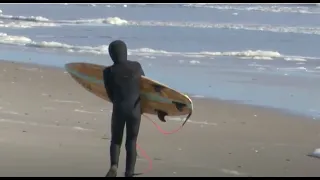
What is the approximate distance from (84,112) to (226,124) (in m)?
1.98

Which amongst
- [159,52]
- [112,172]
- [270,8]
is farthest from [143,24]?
[112,172]

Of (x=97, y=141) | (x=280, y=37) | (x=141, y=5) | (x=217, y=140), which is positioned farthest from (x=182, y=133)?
(x=141, y=5)

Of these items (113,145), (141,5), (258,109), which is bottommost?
(141,5)

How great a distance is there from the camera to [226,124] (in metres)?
9.40

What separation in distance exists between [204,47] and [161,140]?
1037 cm

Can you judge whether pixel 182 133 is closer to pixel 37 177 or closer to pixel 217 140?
pixel 217 140

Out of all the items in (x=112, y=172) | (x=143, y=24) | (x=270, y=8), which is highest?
(x=112, y=172)

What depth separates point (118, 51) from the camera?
6.19 meters

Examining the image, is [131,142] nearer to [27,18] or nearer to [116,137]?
[116,137]

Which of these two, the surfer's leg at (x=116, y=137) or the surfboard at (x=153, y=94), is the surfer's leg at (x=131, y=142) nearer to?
the surfer's leg at (x=116, y=137)

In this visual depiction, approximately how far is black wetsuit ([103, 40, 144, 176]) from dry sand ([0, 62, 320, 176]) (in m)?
0.46

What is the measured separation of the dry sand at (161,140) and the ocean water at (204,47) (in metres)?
1.23

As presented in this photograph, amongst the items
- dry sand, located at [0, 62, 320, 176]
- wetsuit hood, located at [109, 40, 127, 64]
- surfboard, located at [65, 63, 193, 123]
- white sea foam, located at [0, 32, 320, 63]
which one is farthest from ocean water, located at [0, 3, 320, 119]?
wetsuit hood, located at [109, 40, 127, 64]

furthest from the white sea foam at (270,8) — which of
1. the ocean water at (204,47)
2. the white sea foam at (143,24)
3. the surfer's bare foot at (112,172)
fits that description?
the surfer's bare foot at (112,172)
